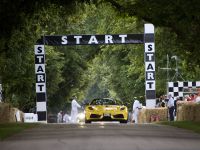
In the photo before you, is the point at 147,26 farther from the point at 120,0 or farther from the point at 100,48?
the point at 100,48

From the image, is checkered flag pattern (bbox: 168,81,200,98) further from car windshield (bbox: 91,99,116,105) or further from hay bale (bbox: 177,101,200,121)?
hay bale (bbox: 177,101,200,121)

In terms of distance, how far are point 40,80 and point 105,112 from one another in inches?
287

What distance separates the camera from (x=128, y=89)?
212 ft

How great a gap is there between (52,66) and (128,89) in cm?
834

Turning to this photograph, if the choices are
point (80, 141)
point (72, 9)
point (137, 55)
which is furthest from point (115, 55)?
point (80, 141)

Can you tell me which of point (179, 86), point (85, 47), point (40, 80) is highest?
point (85, 47)

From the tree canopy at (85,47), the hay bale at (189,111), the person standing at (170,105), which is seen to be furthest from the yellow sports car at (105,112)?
the tree canopy at (85,47)

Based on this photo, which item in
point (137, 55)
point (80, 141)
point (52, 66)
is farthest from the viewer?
point (52, 66)

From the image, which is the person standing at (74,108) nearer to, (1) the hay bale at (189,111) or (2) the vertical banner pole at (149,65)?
(2) the vertical banner pole at (149,65)

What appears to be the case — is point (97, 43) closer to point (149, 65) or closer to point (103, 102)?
point (149, 65)

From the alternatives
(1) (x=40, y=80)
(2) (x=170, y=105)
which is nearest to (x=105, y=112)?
(2) (x=170, y=105)

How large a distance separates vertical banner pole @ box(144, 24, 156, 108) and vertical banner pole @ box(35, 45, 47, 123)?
20.0 ft

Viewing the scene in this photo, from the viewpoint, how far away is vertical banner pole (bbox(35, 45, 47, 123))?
1697 inches

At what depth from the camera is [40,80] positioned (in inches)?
1699
